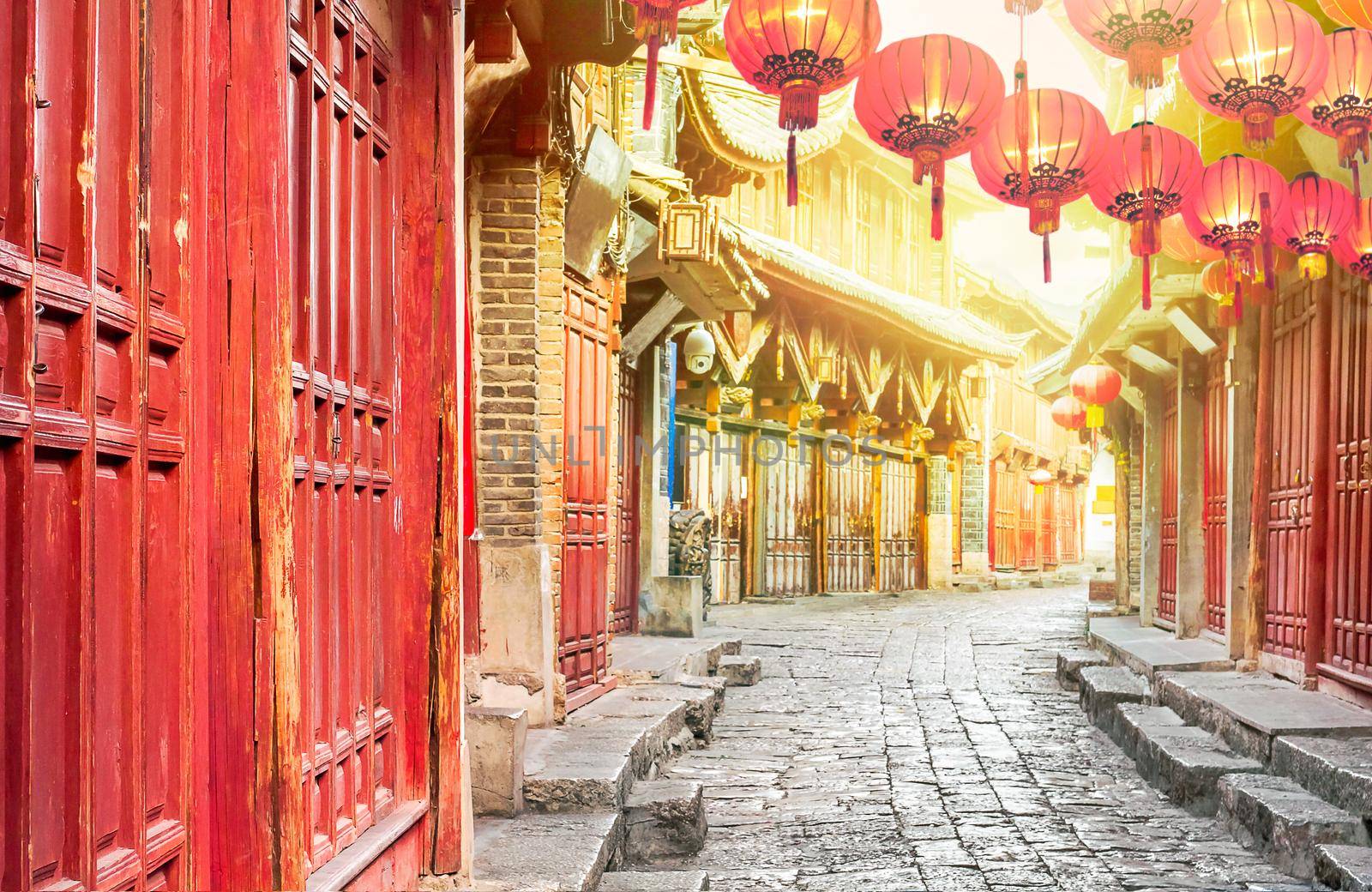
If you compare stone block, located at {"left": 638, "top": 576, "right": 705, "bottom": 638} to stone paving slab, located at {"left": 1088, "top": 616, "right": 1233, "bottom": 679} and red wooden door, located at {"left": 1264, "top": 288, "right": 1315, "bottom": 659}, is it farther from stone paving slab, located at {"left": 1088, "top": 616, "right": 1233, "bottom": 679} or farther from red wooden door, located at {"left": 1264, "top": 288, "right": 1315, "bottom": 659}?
red wooden door, located at {"left": 1264, "top": 288, "right": 1315, "bottom": 659}

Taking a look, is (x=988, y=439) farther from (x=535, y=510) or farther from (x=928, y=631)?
(x=535, y=510)

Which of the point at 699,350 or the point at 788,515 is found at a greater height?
the point at 699,350

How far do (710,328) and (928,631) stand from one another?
196 inches

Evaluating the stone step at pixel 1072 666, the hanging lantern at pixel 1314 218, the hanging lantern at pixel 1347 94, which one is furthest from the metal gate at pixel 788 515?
the hanging lantern at pixel 1347 94

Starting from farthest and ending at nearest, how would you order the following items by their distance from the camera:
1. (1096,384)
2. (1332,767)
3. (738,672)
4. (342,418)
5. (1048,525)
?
(1048,525) < (1096,384) < (738,672) < (1332,767) < (342,418)

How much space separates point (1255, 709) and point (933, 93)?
4196mm

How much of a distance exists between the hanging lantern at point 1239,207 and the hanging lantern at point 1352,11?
260 cm

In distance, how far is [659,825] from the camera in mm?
6590

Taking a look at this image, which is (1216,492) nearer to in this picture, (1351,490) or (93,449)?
(1351,490)

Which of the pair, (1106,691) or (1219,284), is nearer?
(1219,284)

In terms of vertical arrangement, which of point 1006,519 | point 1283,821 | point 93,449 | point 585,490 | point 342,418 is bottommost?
point 1283,821

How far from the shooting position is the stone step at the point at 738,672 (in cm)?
1272

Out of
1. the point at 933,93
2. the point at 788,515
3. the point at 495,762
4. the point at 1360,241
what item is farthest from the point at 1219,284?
the point at 788,515

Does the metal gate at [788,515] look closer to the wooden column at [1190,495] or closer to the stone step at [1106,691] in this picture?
the wooden column at [1190,495]
